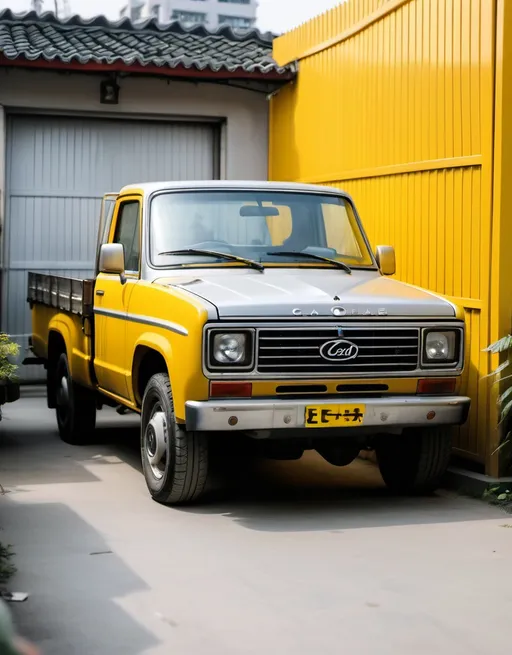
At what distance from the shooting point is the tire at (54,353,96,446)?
931cm

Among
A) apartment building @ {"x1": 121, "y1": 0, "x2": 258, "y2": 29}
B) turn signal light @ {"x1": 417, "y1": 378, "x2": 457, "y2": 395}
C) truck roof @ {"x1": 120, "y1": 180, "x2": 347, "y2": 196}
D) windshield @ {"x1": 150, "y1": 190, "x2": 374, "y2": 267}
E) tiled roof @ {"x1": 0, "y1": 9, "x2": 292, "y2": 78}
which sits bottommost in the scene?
turn signal light @ {"x1": 417, "y1": 378, "x2": 457, "y2": 395}

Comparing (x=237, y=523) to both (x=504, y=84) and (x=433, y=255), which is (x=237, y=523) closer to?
(x=433, y=255)

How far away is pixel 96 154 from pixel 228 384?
22.7ft

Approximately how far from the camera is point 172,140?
12969 millimetres

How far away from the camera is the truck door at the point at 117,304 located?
7797 mm

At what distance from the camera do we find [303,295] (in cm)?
675

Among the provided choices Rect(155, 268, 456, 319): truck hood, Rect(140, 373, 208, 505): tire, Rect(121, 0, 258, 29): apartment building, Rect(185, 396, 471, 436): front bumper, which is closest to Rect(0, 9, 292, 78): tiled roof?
Rect(155, 268, 456, 319): truck hood

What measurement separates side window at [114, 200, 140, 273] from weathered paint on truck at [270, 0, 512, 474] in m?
2.20

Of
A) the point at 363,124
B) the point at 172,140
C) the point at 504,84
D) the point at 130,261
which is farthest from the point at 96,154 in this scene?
the point at 504,84

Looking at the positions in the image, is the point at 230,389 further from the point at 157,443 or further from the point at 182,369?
the point at 157,443

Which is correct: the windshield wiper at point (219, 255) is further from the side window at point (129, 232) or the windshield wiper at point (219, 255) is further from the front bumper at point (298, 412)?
the front bumper at point (298, 412)

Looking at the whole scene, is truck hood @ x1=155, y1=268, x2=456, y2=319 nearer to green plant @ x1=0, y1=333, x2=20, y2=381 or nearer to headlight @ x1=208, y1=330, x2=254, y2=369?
headlight @ x1=208, y1=330, x2=254, y2=369

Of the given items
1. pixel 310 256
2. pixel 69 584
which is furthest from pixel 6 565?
Answer: pixel 310 256

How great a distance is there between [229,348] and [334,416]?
2.46 feet
